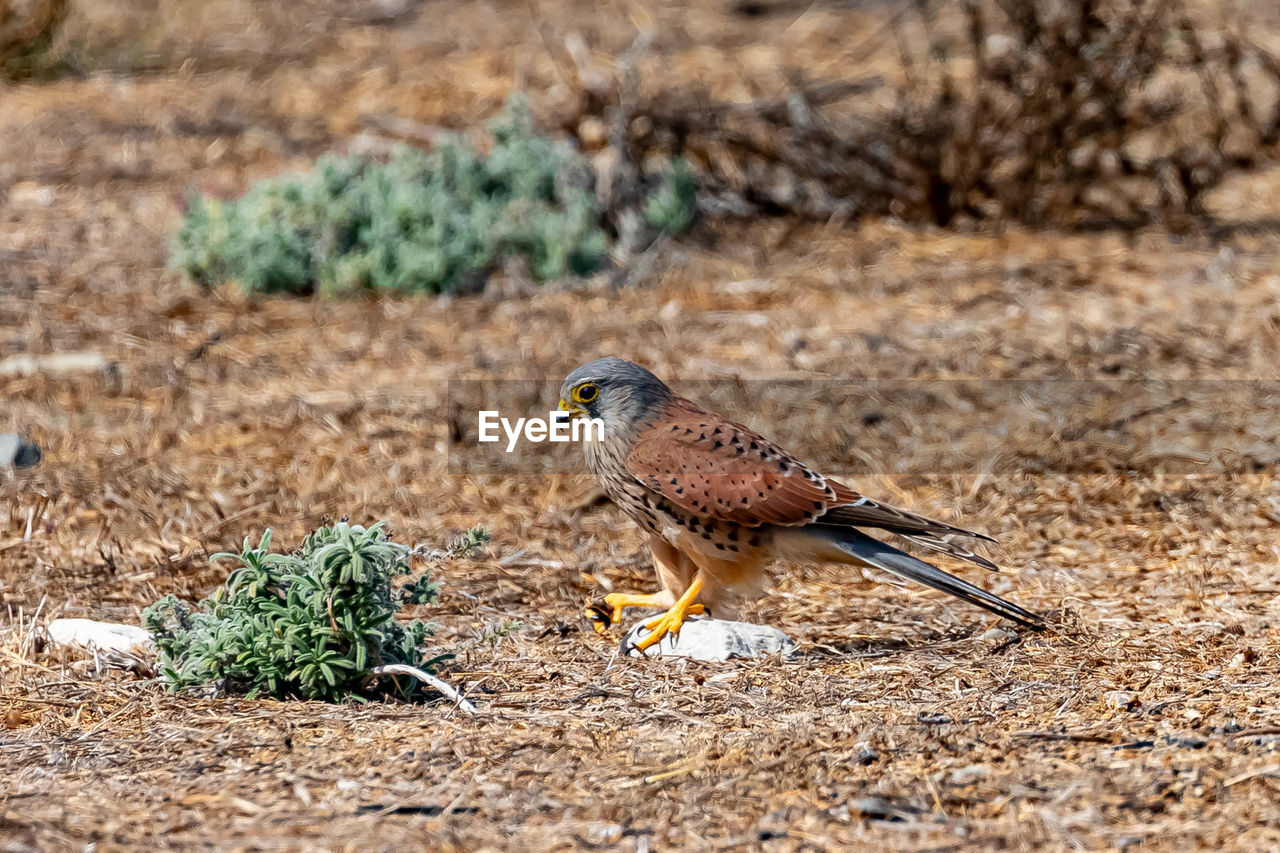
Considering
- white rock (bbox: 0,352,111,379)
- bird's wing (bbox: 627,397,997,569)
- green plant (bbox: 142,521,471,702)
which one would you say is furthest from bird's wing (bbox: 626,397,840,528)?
white rock (bbox: 0,352,111,379)

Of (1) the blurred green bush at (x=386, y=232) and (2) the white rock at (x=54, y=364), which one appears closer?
(2) the white rock at (x=54, y=364)

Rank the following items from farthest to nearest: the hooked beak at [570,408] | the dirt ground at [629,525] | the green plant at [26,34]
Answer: the green plant at [26,34] → the hooked beak at [570,408] → the dirt ground at [629,525]

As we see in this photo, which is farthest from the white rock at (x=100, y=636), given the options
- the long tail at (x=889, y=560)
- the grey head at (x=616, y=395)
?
the long tail at (x=889, y=560)

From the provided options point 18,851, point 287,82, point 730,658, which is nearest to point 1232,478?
point 730,658

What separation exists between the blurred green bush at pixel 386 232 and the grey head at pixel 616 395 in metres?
3.57

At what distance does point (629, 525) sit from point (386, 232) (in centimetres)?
305

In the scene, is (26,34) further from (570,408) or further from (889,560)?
(889,560)

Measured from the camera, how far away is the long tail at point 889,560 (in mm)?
4043

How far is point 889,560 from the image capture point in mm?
4113

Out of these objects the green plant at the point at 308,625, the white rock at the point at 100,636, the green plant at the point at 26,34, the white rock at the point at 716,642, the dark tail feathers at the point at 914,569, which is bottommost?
the white rock at the point at 716,642

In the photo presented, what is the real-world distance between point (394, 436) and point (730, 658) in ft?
7.83

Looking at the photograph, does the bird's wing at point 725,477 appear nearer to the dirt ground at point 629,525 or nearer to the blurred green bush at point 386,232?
the dirt ground at point 629,525

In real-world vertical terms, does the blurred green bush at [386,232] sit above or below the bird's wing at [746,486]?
below
